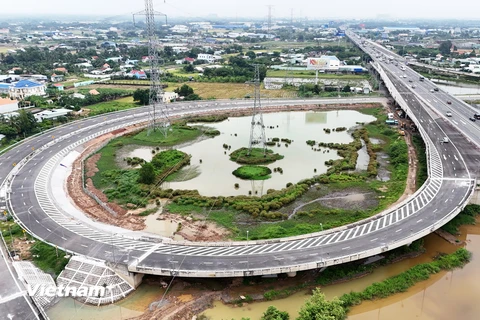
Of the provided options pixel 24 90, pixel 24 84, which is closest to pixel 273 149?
pixel 24 90

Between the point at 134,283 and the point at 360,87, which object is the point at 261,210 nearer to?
the point at 134,283

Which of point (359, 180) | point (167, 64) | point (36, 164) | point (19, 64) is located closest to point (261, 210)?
point (359, 180)

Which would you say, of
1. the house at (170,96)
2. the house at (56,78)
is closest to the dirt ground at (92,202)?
the house at (170,96)

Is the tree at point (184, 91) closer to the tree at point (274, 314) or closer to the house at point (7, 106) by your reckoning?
the house at point (7, 106)

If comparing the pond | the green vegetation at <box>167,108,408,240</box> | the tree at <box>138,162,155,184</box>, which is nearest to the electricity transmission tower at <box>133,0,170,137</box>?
the pond

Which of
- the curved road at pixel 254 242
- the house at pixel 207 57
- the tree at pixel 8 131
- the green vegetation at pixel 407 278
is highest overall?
the house at pixel 207 57

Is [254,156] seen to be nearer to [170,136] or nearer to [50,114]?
[170,136]

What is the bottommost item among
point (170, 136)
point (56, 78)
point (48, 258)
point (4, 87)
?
point (48, 258)
